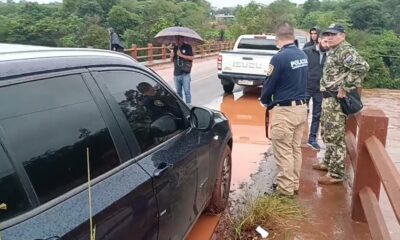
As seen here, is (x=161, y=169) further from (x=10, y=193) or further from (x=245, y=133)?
(x=245, y=133)

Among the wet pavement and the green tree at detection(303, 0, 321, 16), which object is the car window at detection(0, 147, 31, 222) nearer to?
the wet pavement

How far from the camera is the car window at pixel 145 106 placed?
2488 mm

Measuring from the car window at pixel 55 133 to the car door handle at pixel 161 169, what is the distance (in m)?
0.31

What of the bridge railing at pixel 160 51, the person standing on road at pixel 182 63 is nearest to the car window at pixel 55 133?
the person standing on road at pixel 182 63

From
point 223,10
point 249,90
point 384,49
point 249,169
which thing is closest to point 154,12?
point 384,49

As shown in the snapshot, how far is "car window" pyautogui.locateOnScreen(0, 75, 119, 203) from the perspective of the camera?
1710 millimetres

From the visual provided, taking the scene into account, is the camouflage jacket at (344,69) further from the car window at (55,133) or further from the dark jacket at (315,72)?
the car window at (55,133)

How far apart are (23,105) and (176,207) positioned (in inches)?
50.6

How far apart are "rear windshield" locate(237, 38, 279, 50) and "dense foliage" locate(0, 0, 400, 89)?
506 centimetres

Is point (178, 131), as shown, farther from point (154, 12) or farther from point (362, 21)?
point (362, 21)

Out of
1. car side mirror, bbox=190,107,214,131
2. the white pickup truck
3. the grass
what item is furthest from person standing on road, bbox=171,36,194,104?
car side mirror, bbox=190,107,214,131

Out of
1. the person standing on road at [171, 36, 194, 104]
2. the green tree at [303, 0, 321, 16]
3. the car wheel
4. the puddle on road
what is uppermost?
the green tree at [303, 0, 321, 16]

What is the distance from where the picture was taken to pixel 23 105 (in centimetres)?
176

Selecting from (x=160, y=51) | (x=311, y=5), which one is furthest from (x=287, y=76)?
(x=311, y=5)
